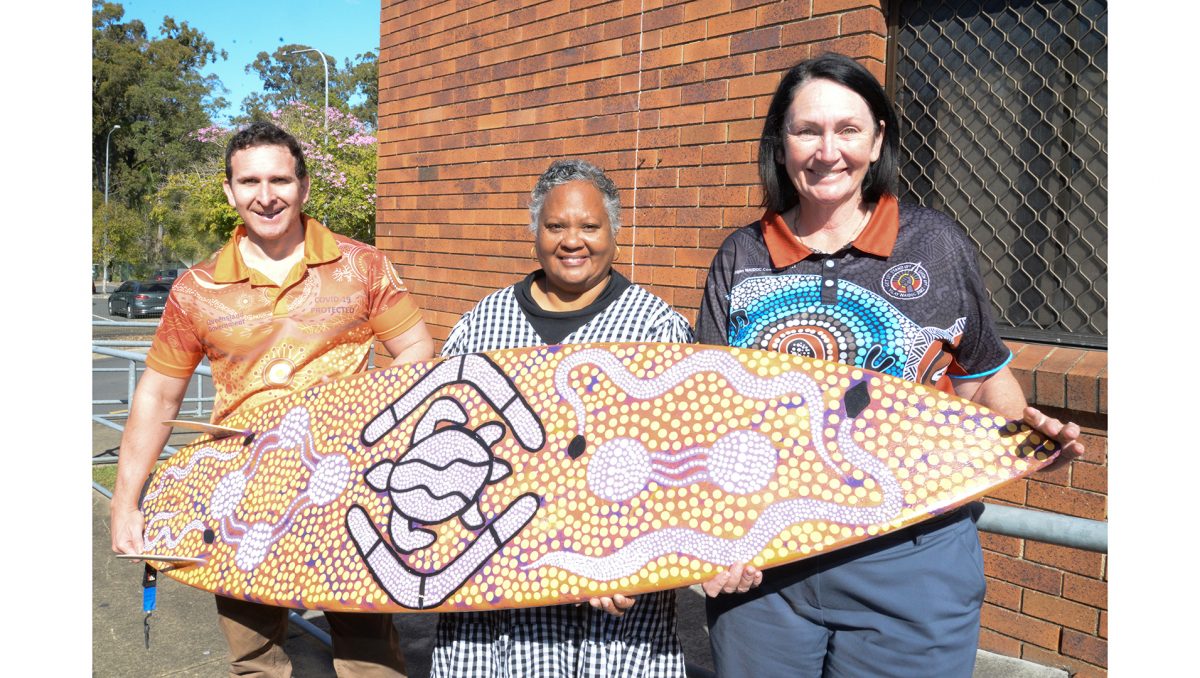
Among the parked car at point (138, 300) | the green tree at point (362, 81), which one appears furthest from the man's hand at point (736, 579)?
the green tree at point (362, 81)

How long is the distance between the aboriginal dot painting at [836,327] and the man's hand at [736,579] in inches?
18.7

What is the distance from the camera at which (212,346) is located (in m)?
2.25

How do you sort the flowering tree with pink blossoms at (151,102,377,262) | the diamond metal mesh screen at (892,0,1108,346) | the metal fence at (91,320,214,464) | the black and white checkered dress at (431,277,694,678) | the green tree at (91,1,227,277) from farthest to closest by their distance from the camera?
1. the green tree at (91,1,227,277)
2. the flowering tree with pink blossoms at (151,102,377,262)
3. the metal fence at (91,320,214,464)
4. the diamond metal mesh screen at (892,0,1108,346)
5. the black and white checkered dress at (431,277,694,678)

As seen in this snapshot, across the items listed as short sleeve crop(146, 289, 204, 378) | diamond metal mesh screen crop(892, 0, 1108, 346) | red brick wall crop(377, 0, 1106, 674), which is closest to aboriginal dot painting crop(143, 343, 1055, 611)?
short sleeve crop(146, 289, 204, 378)

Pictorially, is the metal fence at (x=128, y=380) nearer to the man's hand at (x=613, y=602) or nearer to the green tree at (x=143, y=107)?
the man's hand at (x=613, y=602)

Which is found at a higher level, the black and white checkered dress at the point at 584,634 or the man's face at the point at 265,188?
the man's face at the point at 265,188

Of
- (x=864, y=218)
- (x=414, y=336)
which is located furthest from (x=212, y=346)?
(x=864, y=218)

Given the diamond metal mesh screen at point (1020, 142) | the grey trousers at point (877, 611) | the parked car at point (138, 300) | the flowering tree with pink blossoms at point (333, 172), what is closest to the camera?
the grey trousers at point (877, 611)

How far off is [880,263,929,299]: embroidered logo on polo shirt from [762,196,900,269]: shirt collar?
4 centimetres

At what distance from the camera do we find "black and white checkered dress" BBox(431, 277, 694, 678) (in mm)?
1918

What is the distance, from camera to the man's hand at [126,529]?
2.31m

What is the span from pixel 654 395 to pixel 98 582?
394 cm

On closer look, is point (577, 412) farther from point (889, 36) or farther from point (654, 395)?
point (889, 36)

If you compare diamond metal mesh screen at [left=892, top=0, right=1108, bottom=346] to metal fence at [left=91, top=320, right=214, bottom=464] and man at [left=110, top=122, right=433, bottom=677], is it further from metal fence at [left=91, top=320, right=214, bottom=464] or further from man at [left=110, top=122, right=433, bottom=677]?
metal fence at [left=91, top=320, right=214, bottom=464]
